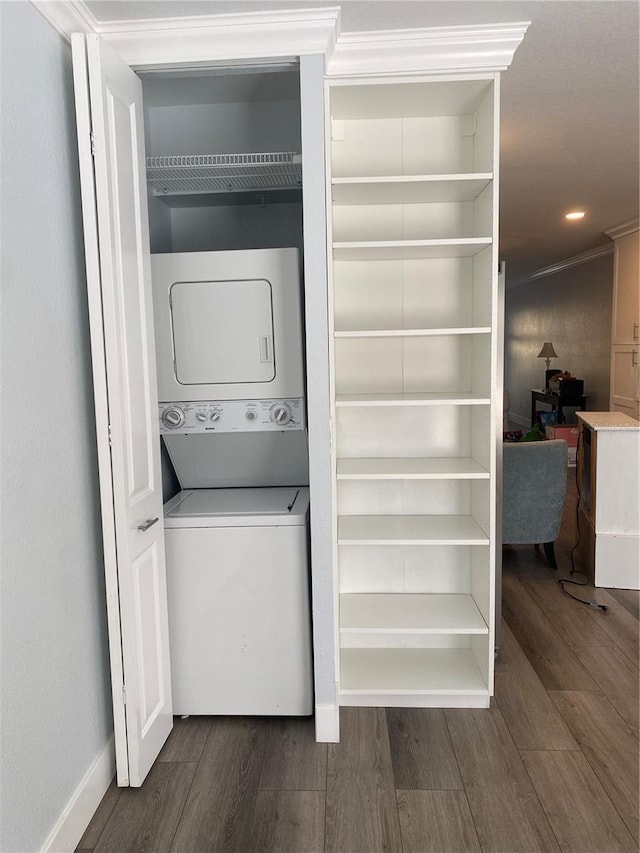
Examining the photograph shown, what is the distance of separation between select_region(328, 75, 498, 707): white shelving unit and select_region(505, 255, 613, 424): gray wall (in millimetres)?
4796

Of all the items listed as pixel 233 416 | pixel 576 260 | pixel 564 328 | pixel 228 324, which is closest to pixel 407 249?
pixel 228 324

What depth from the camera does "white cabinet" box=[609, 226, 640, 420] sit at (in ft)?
19.2

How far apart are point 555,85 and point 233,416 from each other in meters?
1.83

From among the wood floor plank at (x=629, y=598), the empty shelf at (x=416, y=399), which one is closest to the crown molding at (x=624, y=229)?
the wood floor plank at (x=629, y=598)

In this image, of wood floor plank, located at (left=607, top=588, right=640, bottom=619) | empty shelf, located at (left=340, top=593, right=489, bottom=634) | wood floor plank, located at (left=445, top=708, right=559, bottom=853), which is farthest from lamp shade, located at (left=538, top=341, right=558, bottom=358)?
wood floor plank, located at (left=445, top=708, right=559, bottom=853)

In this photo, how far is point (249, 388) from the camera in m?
2.53

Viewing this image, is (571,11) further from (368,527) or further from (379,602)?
(379,602)

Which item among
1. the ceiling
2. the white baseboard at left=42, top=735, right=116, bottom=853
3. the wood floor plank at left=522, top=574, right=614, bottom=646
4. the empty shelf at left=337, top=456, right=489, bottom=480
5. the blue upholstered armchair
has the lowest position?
the wood floor plank at left=522, top=574, right=614, bottom=646

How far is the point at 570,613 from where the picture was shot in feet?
11.2

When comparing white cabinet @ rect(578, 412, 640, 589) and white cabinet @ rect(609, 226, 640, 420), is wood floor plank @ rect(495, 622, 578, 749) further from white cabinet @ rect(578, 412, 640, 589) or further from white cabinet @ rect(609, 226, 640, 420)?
white cabinet @ rect(609, 226, 640, 420)

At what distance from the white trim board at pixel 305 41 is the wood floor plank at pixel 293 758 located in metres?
2.31

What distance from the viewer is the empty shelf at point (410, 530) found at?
97.0 inches

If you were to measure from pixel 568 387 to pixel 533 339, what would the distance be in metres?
2.95

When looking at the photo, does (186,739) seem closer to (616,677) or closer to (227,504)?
(227,504)
